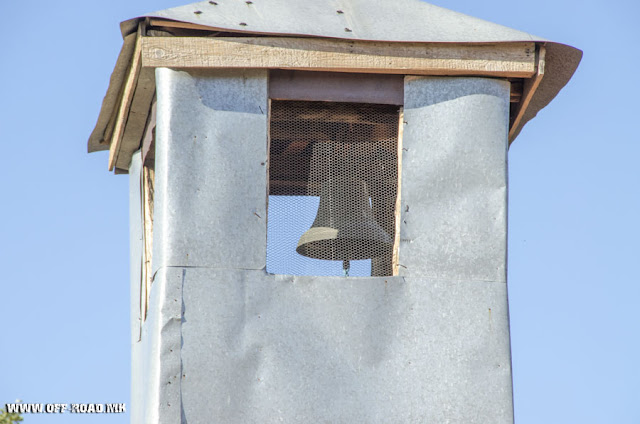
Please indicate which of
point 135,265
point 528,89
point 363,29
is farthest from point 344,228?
point 135,265

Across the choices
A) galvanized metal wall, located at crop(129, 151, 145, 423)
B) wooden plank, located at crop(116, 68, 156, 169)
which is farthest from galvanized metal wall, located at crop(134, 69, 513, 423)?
galvanized metal wall, located at crop(129, 151, 145, 423)

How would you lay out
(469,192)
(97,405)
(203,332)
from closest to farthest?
(203,332)
(469,192)
(97,405)

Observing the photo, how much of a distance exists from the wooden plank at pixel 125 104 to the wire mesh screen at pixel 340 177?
99 cm

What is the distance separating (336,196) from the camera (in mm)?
9023

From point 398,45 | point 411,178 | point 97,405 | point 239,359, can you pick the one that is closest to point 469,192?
point 411,178

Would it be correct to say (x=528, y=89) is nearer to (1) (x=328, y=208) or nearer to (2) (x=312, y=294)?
(1) (x=328, y=208)

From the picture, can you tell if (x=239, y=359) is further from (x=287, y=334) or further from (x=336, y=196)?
(x=336, y=196)

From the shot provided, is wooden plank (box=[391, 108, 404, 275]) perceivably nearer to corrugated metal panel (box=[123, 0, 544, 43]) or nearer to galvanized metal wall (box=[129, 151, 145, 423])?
corrugated metal panel (box=[123, 0, 544, 43])

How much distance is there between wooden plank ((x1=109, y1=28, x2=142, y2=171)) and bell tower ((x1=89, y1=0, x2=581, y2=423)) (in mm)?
52

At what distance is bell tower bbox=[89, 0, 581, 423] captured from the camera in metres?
8.29

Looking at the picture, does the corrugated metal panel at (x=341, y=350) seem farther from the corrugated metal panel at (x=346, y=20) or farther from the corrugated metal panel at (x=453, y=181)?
the corrugated metal panel at (x=346, y=20)

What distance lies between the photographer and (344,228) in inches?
355

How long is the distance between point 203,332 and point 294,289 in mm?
659

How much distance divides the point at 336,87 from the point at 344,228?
994 millimetres
